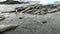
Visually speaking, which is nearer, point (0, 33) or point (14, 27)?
point (0, 33)

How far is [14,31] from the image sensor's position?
192 cm

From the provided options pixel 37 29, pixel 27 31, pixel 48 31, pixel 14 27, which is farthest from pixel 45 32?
pixel 14 27

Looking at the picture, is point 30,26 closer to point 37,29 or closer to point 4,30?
point 37,29

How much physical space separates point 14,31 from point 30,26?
1.20 feet

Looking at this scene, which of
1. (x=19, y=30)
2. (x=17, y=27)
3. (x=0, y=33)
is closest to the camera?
(x=0, y=33)

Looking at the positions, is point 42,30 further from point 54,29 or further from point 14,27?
point 14,27

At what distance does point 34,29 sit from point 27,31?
153mm

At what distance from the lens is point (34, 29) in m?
1.99

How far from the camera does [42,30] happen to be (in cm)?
193

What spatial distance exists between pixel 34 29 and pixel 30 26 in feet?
0.57

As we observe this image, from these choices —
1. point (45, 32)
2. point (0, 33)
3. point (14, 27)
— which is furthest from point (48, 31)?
point (0, 33)

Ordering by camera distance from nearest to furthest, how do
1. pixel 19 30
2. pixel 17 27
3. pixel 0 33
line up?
pixel 0 33 < pixel 19 30 < pixel 17 27

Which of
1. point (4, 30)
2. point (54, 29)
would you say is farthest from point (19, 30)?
point (54, 29)

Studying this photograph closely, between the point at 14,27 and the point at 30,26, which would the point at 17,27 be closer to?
the point at 14,27
